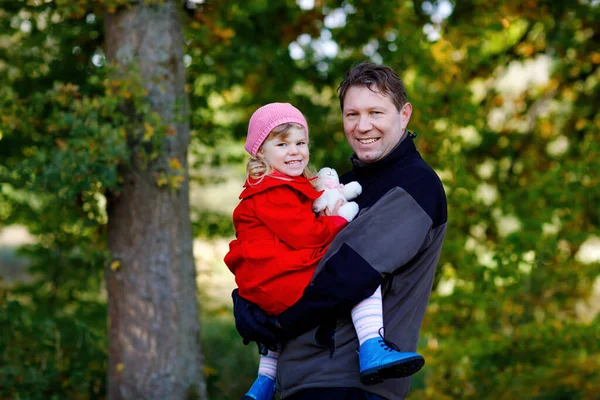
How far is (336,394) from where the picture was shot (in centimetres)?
235

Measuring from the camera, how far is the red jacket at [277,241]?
2.38 meters

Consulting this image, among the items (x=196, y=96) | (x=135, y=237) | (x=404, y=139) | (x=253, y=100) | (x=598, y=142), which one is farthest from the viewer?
(x=253, y=100)

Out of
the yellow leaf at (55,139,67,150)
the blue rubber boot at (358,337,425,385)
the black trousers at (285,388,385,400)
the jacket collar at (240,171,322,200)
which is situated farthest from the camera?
the yellow leaf at (55,139,67,150)

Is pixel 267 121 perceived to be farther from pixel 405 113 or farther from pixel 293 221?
pixel 405 113

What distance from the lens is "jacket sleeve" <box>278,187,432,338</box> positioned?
226 centimetres

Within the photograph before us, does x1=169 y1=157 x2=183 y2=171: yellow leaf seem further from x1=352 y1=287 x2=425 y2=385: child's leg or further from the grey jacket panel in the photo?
x1=352 y1=287 x2=425 y2=385: child's leg

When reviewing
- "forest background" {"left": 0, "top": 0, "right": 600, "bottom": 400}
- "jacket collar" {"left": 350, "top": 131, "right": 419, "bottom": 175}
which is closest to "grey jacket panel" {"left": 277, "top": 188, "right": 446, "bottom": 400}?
"jacket collar" {"left": 350, "top": 131, "right": 419, "bottom": 175}

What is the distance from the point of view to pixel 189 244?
4898 millimetres

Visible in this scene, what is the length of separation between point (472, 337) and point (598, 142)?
6.44ft

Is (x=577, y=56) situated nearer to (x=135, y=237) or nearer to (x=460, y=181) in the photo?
(x=460, y=181)

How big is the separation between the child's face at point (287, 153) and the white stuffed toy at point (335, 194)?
0.11 meters

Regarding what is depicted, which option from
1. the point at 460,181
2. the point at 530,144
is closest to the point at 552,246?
the point at 460,181

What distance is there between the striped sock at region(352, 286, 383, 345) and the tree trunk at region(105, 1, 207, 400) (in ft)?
8.62

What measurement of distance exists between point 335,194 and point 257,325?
531 mm
